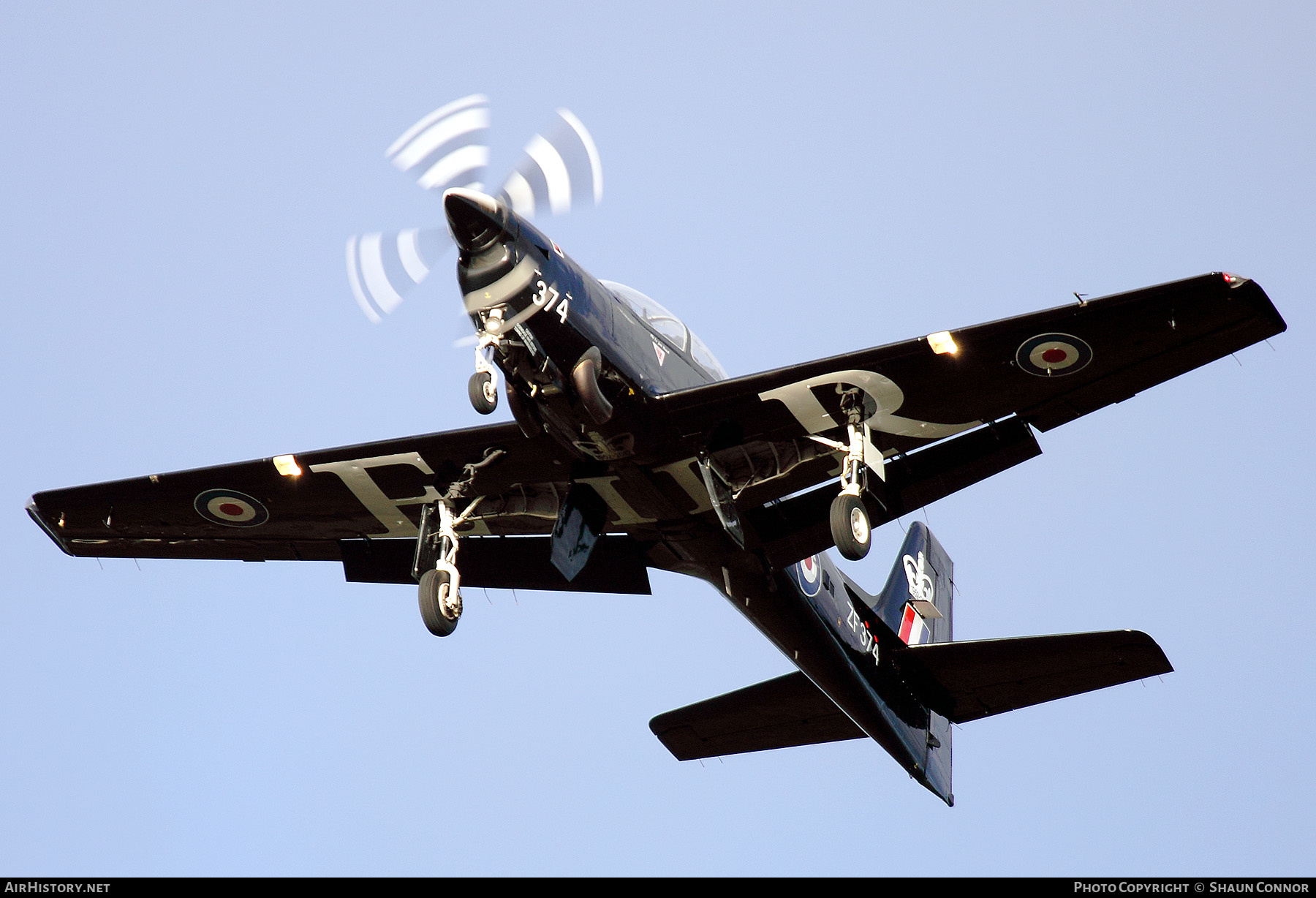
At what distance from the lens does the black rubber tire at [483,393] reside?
14.0 meters

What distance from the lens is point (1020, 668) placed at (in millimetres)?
18734

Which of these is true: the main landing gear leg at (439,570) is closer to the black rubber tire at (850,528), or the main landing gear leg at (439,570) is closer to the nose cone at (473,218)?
the nose cone at (473,218)

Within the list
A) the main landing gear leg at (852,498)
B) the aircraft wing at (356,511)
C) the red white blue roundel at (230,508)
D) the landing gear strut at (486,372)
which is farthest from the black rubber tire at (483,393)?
the red white blue roundel at (230,508)

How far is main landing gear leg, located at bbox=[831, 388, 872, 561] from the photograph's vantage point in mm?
14789

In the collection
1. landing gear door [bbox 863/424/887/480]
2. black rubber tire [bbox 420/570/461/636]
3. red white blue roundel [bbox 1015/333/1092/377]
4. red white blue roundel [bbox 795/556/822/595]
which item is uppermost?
red white blue roundel [bbox 1015/333/1092/377]

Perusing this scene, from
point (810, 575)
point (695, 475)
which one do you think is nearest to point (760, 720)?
point (810, 575)

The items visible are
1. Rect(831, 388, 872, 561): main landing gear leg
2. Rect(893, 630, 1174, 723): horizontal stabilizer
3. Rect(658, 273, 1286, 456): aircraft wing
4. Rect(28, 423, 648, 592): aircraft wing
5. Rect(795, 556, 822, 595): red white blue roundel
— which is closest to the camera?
Rect(658, 273, 1286, 456): aircraft wing

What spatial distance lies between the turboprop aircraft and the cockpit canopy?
3 cm

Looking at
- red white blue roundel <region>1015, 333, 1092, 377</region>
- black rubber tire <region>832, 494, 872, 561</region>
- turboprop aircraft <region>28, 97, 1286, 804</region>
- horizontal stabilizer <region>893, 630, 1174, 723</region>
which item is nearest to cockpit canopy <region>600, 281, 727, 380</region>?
turboprop aircraft <region>28, 97, 1286, 804</region>

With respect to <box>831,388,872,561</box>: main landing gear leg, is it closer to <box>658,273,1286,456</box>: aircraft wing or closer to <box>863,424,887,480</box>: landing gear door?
<box>863,424,887,480</box>: landing gear door

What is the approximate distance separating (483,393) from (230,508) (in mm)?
5620

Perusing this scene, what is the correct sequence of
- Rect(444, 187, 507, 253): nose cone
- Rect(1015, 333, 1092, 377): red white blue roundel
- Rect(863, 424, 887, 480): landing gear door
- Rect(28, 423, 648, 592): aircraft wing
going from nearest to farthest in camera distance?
Rect(444, 187, 507, 253): nose cone, Rect(1015, 333, 1092, 377): red white blue roundel, Rect(863, 424, 887, 480): landing gear door, Rect(28, 423, 648, 592): aircraft wing

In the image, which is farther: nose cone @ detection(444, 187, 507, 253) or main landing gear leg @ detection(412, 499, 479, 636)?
main landing gear leg @ detection(412, 499, 479, 636)

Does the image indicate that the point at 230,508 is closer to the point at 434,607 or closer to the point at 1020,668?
the point at 434,607
